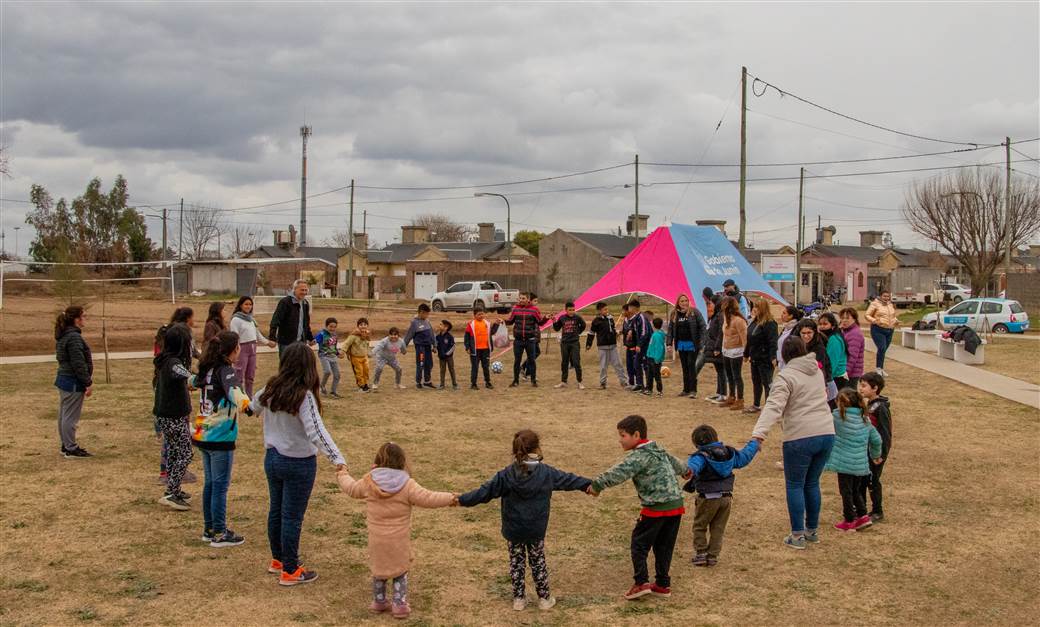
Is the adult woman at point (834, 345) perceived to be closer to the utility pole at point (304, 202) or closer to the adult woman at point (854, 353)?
the adult woman at point (854, 353)

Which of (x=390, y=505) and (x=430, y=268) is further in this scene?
(x=430, y=268)

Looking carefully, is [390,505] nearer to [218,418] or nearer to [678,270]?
[218,418]

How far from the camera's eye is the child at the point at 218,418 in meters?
6.39

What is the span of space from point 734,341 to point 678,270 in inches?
293

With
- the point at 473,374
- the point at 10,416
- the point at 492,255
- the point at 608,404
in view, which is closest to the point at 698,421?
the point at 608,404

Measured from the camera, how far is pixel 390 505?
214 inches

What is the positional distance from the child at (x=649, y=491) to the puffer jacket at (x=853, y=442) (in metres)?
1.95

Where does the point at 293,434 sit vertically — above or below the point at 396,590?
above

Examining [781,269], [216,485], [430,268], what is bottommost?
[216,485]

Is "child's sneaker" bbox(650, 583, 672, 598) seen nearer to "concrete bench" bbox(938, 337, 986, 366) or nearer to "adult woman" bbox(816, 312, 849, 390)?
"adult woman" bbox(816, 312, 849, 390)

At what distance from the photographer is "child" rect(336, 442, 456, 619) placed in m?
5.41

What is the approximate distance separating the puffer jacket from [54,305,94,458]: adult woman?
731 cm

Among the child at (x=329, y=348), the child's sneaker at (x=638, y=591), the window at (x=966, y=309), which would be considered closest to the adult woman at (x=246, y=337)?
the child at (x=329, y=348)

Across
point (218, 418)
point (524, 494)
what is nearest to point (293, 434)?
point (218, 418)
